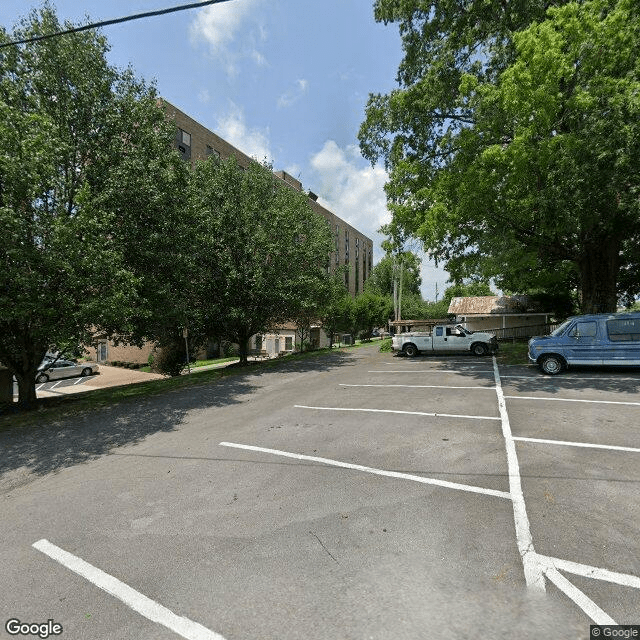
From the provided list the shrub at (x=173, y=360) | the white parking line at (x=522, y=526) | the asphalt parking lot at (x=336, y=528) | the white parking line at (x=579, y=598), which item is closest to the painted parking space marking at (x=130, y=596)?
the asphalt parking lot at (x=336, y=528)

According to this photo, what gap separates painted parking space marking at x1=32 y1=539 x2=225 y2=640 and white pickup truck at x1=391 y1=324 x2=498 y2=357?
18.5 m

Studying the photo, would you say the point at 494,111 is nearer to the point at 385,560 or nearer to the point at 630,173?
the point at 630,173

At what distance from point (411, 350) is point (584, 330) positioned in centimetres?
935

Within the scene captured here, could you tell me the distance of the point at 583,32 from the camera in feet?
35.7

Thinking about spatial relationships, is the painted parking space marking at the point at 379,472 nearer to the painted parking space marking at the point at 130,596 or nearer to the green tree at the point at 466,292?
the painted parking space marking at the point at 130,596

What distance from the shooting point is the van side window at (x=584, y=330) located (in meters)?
11.7

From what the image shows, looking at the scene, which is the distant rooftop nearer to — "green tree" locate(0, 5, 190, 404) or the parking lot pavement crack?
"green tree" locate(0, 5, 190, 404)

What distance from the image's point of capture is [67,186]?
908 cm

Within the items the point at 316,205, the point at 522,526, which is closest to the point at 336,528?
the point at 522,526

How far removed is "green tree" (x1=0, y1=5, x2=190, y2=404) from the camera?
7809 millimetres

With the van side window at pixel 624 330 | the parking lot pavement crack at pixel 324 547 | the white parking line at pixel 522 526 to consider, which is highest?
the van side window at pixel 624 330

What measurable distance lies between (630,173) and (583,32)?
4.63m

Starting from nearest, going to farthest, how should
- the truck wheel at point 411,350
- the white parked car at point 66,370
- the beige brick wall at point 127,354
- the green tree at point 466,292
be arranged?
the truck wheel at point 411,350 < the white parked car at point 66,370 < the beige brick wall at point 127,354 < the green tree at point 466,292

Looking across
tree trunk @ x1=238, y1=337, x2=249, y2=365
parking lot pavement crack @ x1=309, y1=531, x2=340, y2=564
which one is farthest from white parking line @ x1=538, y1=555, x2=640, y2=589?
tree trunk @ x1=238, y1=337, x2=249, y2=365
